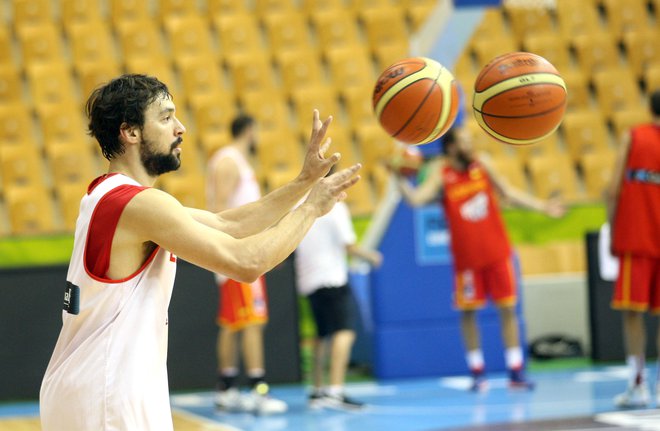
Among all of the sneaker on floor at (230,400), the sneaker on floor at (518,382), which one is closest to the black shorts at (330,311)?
the sneaker on floor at (230,400)

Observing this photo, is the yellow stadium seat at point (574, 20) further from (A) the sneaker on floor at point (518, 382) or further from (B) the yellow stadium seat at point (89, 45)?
(A) the sneaker on floor at point (518, 382)

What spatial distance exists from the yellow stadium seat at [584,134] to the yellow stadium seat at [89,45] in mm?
5463

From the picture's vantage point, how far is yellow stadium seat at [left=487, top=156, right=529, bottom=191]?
11453 millimetres

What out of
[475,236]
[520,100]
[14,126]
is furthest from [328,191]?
[14,126]

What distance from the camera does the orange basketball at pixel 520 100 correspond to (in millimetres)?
4332

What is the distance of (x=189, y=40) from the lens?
1254cm

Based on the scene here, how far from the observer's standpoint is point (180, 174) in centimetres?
1131

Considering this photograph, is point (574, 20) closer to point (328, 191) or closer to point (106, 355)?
point (328, 191)

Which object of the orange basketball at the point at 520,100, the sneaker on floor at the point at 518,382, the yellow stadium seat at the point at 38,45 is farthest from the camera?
the yellow stadium seat at the point at 38,45

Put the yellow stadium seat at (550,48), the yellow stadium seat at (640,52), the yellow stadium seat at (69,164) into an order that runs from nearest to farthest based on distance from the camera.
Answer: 1. the yellow stadium seat at (69,164)
2. the yellow stadium seat at (550,48)
3. the yellow stadium seat at (640,52)

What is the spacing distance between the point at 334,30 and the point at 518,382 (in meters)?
6.13

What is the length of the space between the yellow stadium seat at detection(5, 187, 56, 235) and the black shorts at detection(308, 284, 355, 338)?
157 inches

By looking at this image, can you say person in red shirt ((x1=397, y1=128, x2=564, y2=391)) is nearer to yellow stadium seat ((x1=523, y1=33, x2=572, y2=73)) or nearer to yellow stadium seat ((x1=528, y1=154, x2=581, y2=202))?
yellow stadium seat ((x1=528, y1=154, x2=581, y2=202))

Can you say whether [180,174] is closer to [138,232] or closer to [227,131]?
[227,131]
